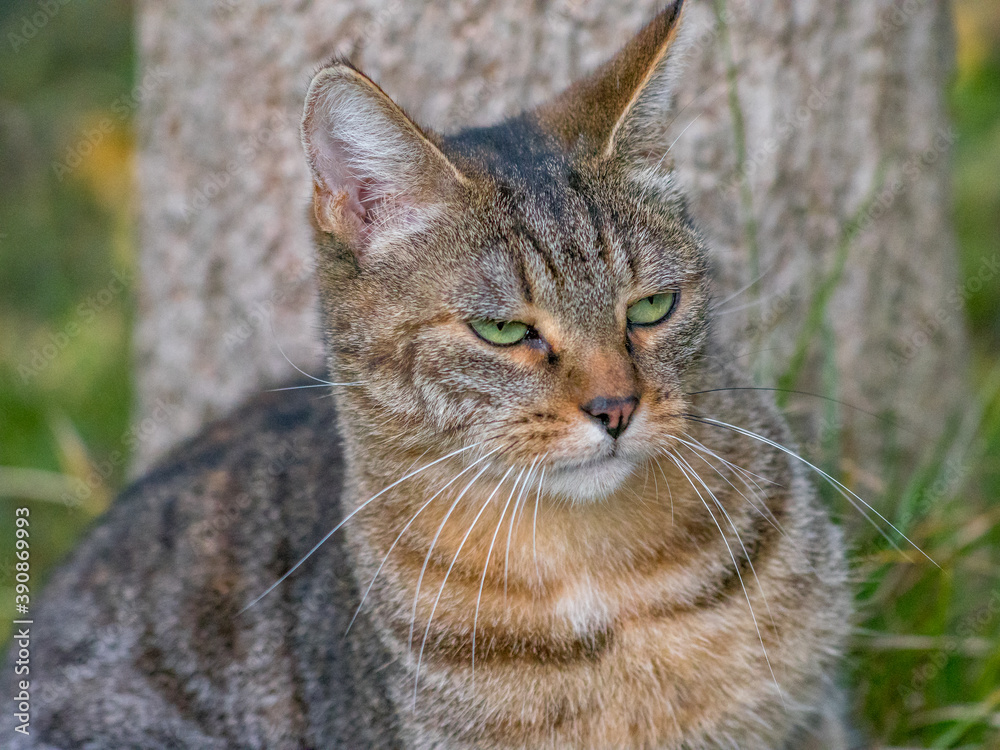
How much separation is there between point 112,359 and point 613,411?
3799mm

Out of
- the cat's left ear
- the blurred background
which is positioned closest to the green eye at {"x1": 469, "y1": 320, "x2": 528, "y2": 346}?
the cat's left ear

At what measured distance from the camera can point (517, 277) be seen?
6.74 feet

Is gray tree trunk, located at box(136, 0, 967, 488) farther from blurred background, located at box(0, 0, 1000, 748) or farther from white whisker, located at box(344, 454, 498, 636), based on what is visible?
white whisker, located at box(344, 454, 498, 636)

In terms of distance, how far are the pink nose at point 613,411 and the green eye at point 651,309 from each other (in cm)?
23

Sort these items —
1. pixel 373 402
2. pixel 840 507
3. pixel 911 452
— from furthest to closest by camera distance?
pixel 911 452, pixel 840 507, pixel 373 402

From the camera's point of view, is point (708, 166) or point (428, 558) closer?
point (428, 558)

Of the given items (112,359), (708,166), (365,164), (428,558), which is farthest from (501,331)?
(112,359)

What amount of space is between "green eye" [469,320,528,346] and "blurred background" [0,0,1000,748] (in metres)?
1.39

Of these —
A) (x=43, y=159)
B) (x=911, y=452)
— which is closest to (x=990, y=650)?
(x=911, y=452)

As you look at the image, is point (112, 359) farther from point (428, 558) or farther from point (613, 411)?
point (613, 411)

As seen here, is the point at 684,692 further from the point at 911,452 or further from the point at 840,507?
the point at 911,452

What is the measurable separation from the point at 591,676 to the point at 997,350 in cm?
381

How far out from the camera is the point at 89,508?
3859 mm

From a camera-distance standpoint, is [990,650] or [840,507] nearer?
[990,650]
